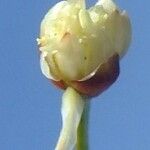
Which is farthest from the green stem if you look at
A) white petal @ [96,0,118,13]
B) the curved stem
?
white petal @ [96,0,118,13]

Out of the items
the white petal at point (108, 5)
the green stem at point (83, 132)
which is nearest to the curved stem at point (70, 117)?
the green stem at point (83, 132)

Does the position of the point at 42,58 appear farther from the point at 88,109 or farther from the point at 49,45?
the point at 88,109

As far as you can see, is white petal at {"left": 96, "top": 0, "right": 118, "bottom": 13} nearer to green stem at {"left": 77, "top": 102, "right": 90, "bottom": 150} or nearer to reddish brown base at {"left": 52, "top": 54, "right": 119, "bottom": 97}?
reddish brown base at {"left": 52, "top": 54, "right": 119, "bottom": 97}

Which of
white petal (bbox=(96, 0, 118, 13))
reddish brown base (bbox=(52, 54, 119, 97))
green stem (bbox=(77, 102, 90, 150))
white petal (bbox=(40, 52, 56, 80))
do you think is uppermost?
white petal (bbox=(96, 0, 118, 13))

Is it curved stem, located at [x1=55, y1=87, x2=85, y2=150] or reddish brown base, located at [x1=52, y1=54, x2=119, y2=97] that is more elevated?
reddish brown base, located at [x1=52, y1=54, x2=119, y2=97]

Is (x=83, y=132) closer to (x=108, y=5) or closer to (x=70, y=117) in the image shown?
(x=70, y=117)

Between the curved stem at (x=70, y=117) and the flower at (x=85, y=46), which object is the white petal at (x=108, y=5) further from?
the curved stem at (x=70, y=117)

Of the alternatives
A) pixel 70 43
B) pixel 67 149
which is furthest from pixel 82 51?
pixel 67 149

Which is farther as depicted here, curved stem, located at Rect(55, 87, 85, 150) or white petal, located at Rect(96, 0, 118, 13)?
white petal, located at Rect(96, 0, 118, 13)
